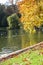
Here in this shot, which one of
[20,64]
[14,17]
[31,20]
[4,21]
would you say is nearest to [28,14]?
[31,20]

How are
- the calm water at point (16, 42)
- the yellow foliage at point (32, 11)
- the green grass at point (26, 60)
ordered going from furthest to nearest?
the calm water at point (16, 42), the yellow foliage at point (32, 11), the green grass at point (26, 60)

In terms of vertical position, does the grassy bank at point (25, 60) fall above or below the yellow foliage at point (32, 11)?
below

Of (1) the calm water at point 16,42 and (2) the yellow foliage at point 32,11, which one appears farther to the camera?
(1) the calm water at point 16,42


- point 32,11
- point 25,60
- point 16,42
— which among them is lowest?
point 16,42

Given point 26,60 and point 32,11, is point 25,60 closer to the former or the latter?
point 26,60

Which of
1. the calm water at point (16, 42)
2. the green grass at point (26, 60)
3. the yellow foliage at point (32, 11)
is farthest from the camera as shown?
the calm water at point (16, 42)

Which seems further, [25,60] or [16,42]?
[16,42]

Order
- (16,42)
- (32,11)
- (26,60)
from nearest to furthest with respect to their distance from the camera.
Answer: (26,60)
(32,11)
(16,42)

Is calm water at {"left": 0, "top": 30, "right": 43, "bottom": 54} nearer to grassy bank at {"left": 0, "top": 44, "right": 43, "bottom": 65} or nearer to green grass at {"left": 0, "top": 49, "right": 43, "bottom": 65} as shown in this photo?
grassy bank at {"left": 0, "top": 44, "right": 43, "bottom": 65}

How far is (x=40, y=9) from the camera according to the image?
58.1 ft

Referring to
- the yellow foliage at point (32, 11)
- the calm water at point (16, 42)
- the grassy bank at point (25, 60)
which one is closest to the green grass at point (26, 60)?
the grassy bank at point (25, 60)

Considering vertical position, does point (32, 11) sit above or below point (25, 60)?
above

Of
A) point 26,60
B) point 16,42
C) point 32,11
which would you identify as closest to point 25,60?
point 26,60

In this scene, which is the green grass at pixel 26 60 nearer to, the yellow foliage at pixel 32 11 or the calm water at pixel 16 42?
the yellow foliage at pixel 32 11
